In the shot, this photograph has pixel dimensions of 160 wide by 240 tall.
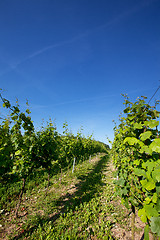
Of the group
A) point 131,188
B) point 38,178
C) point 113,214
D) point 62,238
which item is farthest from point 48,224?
point 38,178

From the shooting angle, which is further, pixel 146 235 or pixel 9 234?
pixel 9 234

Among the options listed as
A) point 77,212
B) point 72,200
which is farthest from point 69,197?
point 77,212

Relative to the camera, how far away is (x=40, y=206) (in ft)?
16.2

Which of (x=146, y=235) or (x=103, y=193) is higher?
(x=146, y=235)

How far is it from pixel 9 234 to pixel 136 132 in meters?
4.76

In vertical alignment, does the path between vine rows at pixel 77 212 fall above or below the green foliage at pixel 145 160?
below

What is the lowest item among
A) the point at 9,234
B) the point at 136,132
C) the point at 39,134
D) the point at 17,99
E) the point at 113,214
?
the point at 113,214

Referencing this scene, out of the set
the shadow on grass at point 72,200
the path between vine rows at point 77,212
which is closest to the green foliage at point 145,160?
the path between vine rows at point 77,212

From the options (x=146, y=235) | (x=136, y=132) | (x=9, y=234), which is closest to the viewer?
(x=146, y=235)

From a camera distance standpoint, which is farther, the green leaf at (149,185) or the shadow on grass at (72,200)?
the shadow on grass at (72,200)

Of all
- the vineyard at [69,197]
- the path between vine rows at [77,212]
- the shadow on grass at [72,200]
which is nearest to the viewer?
the vineyard at [69,197]

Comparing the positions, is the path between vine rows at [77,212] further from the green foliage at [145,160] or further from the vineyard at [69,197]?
the green foliage at [145,160]

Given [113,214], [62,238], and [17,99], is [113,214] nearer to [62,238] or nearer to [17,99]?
[62,238]

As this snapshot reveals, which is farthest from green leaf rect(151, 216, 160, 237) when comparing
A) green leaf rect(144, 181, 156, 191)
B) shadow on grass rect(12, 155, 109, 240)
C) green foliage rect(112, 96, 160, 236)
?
shadow on grass rect(12, 155, 109, 240)
